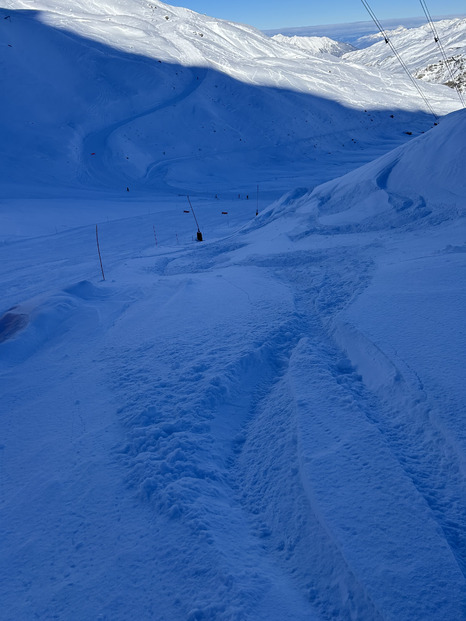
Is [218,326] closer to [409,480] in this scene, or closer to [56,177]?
[409,480]

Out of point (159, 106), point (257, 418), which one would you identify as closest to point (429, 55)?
point (159, 106)

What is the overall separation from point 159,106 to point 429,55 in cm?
9617

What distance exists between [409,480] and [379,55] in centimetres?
16685

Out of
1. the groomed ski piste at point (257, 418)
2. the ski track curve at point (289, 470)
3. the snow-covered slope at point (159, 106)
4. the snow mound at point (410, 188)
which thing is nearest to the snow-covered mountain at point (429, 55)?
the snow-covered slope at point (159, 106)

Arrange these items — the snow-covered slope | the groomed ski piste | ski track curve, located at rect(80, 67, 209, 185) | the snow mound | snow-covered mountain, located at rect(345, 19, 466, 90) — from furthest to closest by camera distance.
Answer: snow-covered mountain, located at rect(345, 19, 466, 90) < the snow-covered slope < ski track curve, located at rect(80, 67, 209, 185) < the snow mound < the groomed ski piste

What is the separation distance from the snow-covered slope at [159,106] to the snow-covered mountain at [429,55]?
32356 mm

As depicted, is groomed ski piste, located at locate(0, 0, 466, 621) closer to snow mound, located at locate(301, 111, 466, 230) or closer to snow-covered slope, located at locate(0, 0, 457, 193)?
snow mound, located at locate(301, 111, 466, 230)

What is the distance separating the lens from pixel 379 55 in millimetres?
141000

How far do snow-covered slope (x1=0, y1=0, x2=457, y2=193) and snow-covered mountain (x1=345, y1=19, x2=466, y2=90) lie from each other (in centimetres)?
3236

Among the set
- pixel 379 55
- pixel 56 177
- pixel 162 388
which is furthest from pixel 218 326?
pixel 379 55

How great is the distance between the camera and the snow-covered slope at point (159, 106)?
24.1m

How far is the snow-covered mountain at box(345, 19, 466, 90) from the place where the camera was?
2778 inches

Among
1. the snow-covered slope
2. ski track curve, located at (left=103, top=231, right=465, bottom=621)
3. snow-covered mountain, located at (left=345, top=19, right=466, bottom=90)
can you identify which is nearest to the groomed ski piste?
ski track curve, located at (left=103, top=231, right=465, bottom=621)

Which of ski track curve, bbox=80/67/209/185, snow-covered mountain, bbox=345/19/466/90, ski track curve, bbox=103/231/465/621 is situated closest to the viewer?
ski track curve, bbox=103/231/465/621
